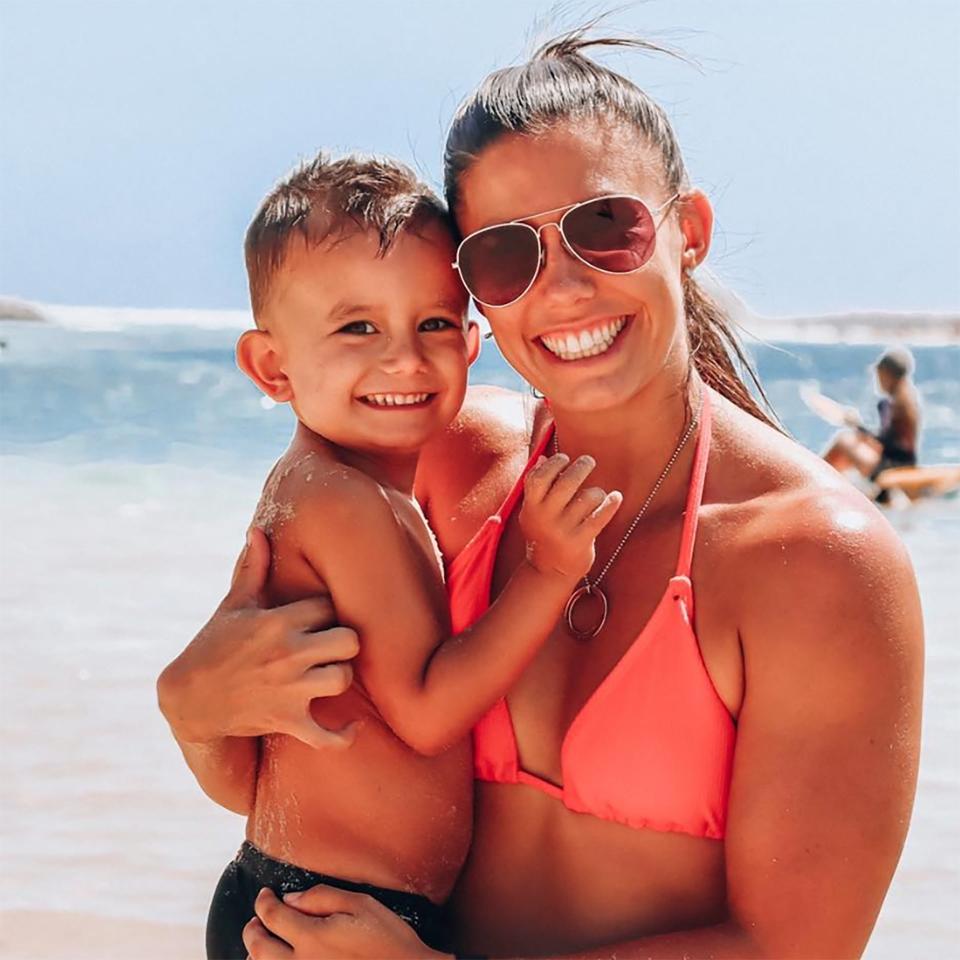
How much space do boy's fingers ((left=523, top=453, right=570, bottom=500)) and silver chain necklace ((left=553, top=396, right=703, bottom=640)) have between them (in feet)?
0.92

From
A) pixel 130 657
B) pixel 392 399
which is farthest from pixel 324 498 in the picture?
pixel 130 657

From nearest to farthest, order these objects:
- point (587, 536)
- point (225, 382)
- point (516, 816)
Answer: point (587, 536) < point (516, 816) < point (225, 382)

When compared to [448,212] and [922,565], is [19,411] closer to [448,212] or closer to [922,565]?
[922,565]

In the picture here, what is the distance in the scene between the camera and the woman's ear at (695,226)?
112 inches

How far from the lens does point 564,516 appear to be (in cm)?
253

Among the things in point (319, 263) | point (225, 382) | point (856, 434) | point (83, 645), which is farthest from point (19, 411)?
point (319, 263)

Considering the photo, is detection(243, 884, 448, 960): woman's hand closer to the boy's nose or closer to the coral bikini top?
the coral bikini top

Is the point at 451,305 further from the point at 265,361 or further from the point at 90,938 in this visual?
the point at 90,938

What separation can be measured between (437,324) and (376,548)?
0.49 m

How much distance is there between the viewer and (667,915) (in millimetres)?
2551

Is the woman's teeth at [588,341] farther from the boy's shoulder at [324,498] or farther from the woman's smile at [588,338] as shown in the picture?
the boy's shoulder at [324,498]

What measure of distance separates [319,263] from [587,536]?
2.61 feet

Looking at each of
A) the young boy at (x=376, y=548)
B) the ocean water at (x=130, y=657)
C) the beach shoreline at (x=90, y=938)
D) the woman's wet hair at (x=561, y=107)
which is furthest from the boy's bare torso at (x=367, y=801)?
the beach shoreline at (x=90, y=938)

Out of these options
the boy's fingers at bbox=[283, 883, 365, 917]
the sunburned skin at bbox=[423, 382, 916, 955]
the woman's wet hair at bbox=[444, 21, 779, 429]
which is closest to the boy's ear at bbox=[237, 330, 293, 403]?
the woman's wet hair at bbox=[444, 21, 779, 429]
